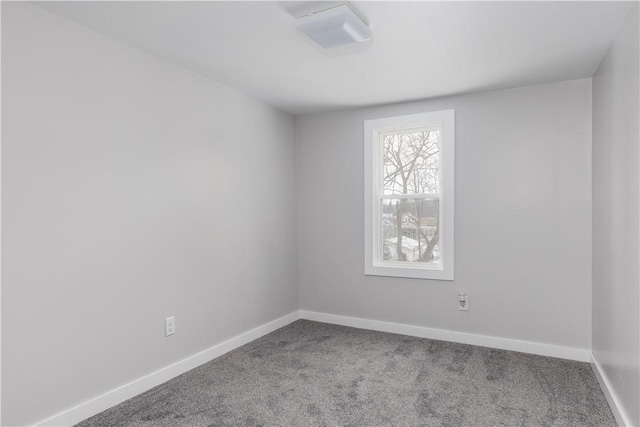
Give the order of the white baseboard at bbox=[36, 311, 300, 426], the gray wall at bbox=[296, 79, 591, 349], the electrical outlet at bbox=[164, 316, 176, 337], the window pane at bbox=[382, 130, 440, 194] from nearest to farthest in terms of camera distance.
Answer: the white baseboard at bbox=[36, 311, 300, 426]
the electrical outlet at bbox=[164, 316, 176, 337]
the gray wall at bbox=[296, 79, 591, 349]
the window pane at bbox=[382, 130, 440, 194]

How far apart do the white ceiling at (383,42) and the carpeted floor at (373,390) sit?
88.2 inches

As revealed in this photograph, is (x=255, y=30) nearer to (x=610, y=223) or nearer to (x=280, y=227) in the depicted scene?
(x=280, y=227)

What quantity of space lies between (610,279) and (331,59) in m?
2.33

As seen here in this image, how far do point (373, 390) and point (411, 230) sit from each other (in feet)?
5.76

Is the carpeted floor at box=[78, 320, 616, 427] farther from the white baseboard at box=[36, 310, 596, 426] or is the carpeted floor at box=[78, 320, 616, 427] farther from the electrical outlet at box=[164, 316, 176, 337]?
the electrical outlet at box=[164, 316, 176, 337]

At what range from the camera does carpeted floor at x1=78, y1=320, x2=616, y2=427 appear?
2387 mm

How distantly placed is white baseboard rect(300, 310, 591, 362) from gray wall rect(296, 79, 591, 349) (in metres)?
0.05

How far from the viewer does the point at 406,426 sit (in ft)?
7.55

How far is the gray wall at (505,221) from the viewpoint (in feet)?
10.8

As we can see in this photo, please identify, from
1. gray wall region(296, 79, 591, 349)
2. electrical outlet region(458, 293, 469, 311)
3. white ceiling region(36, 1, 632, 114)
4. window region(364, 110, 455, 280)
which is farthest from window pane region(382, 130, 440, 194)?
electrical outlet region(458, 293, 469, 311)

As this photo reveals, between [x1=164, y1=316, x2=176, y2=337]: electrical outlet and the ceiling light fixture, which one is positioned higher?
the ceiling light fixture

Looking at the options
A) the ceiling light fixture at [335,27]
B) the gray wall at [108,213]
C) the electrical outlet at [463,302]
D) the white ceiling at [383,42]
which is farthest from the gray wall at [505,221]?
the ceiling light fixture at [335,27]

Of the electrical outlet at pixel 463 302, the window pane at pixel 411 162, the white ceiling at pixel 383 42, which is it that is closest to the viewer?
the white ceiling at pixel 383 42

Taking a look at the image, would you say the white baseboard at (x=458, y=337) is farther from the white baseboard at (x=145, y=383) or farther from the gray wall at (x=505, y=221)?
the white baseboard at (x=145, y=383)
